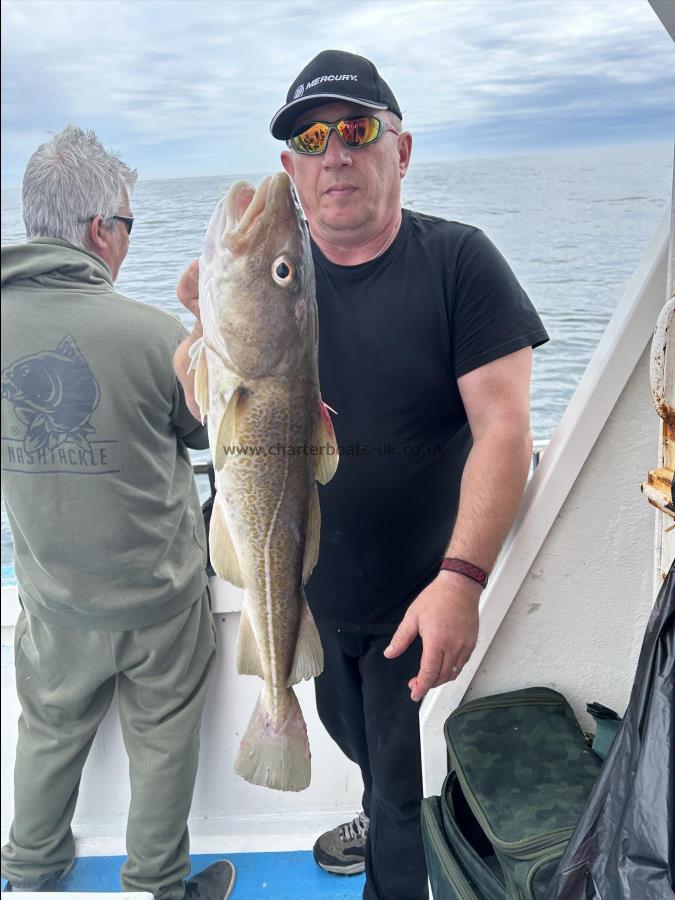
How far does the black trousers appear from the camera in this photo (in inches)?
73.8

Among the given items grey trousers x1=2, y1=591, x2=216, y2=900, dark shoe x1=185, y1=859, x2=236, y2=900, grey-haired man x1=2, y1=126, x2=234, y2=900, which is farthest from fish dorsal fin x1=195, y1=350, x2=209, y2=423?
dark shoe x1=185, y1=859, x2=236, y2=900

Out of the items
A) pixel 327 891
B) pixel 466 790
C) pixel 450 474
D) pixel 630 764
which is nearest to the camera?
pixel 630 764

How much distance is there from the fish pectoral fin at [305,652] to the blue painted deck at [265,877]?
1.14 meters

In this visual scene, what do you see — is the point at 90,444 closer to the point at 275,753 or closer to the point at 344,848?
the point at 275,753

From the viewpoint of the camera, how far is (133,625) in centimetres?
195

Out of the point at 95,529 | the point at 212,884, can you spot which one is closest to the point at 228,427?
the point at 95,529

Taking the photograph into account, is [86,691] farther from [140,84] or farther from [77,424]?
[140,84]

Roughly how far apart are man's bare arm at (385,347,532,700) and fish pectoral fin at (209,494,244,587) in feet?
1.05

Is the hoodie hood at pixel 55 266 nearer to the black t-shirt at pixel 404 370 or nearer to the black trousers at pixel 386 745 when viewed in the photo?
the black t-shirt at pixel 404 370

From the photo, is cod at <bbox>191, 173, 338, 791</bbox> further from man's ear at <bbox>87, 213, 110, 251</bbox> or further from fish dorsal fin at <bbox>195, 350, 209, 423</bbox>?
man's ear at <bbox>87, 213, 110, 251</bbox>

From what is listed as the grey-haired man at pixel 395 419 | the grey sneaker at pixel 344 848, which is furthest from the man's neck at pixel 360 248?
the grey sneaker at pixel 344 848

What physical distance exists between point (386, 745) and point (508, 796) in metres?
0.57

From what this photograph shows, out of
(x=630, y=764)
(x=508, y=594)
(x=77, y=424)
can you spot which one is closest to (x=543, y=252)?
(x=508, y=594)

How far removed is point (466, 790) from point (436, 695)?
0.23 meters
